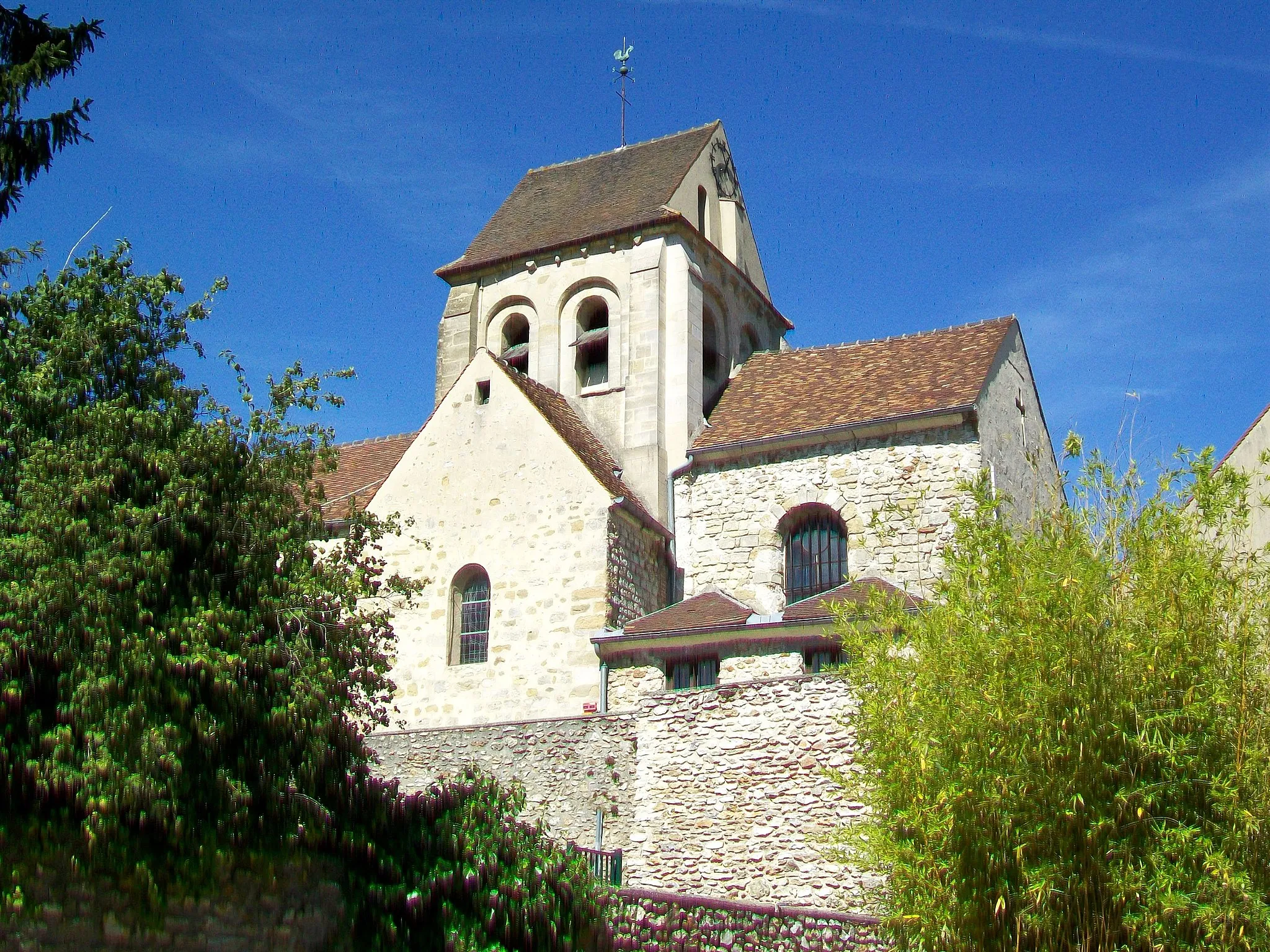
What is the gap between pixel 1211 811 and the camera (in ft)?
45.0

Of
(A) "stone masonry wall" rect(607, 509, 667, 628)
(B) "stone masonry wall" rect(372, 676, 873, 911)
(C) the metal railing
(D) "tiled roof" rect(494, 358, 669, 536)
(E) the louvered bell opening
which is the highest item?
(E) the louvered bell opening

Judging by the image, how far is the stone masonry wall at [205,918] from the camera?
12477mm

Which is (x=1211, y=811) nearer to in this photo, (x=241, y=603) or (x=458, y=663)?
(x=241, y=603)

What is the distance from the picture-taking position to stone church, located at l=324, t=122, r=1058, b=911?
65.6 feet

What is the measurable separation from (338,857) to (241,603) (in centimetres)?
298

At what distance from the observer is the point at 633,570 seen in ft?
81.4

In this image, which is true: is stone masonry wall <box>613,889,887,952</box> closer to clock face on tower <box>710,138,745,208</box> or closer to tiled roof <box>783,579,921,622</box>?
tiled roof <box>783,579,921,622</box>

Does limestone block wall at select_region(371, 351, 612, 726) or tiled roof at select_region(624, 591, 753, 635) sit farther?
limestone block wall at select_region(371, 351, 612, 726)

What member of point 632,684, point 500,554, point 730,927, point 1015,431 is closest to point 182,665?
point 730,927

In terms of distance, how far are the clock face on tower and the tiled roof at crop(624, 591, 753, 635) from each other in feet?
39.1

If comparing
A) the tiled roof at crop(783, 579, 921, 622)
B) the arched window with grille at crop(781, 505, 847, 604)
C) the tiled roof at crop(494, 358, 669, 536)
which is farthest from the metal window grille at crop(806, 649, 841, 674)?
the tiled roof at crop(494, 358, 669, 536)

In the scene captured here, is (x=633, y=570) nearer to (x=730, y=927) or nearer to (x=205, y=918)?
(x=730, y=927)

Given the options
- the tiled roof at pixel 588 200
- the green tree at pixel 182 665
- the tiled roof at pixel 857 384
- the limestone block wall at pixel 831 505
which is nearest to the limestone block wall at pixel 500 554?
the limestone block wall at pixel 831 505

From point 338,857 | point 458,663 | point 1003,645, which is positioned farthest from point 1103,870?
point 458,663
